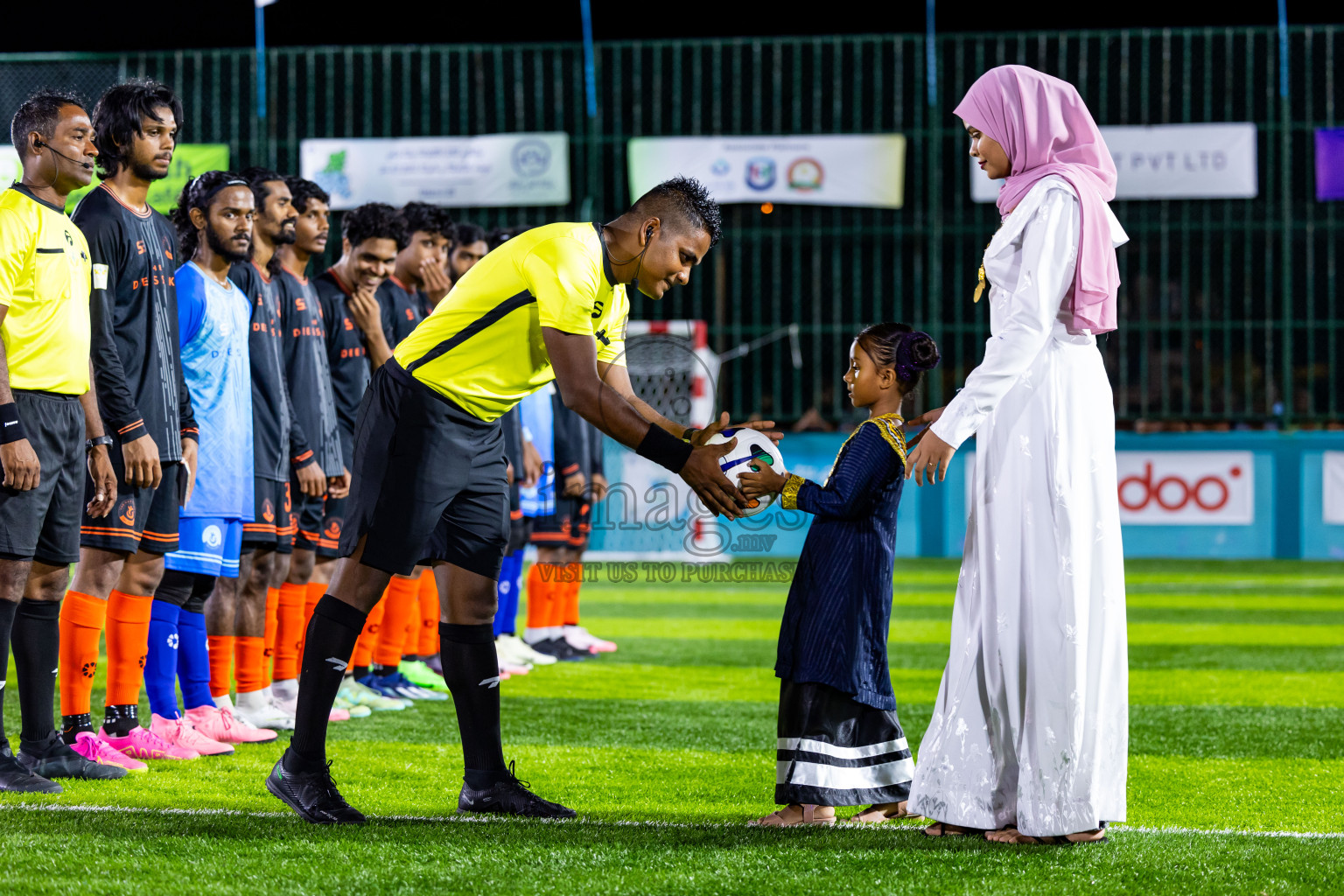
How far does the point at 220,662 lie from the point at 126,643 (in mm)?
645

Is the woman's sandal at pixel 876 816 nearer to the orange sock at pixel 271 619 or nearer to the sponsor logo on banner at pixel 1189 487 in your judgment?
the orange sock at pixel 271 619

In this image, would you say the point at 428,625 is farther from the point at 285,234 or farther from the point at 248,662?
the point at 285,234

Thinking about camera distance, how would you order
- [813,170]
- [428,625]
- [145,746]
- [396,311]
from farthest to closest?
[813,170] → [428,625] → [396,311] → [145,746]

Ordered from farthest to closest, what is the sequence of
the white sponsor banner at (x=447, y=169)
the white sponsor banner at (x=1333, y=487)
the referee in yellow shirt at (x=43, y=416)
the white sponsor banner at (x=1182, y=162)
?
the white sponsor banner at (x=447, y=169)
the white sponsor banner at (x=1182, y=162)
the white sponsor banner at (x=1333, y=487)
the referee in yellow shirt at (x=43, y=416)

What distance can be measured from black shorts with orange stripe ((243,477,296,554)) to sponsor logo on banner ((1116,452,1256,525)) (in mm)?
10683

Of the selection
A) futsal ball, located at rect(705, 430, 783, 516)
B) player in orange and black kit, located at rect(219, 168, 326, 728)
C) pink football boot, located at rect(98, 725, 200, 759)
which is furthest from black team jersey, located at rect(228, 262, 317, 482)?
futsal ball, located at rect(705, 430, 783, 516)

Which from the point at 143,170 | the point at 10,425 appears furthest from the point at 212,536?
the point at 143,170

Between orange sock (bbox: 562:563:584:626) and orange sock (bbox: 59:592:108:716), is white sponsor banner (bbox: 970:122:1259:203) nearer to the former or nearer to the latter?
orange sock (bbox: 562:563:584:626)

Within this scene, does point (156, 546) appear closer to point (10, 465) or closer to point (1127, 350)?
point (10, 465)

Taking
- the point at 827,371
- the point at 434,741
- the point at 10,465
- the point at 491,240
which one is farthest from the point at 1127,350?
the point at 10,465

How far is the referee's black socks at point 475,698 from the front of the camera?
3834 millimetres

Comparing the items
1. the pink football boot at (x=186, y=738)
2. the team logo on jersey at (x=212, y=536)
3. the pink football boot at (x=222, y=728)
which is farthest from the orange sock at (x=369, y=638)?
the pink football boot at (x=186, y=738)

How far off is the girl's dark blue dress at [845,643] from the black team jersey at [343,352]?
3006mm

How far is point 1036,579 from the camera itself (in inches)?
132
